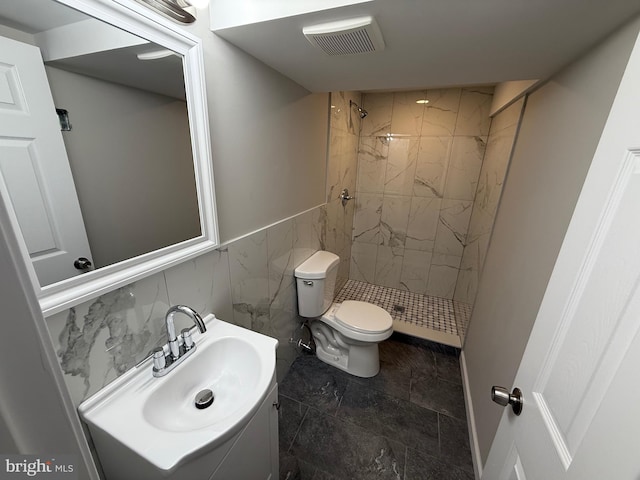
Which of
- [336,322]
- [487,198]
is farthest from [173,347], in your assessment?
[487,198]

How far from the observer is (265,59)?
117 cm

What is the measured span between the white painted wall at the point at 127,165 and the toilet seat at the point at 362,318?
1.27m

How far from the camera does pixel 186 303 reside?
3.30 feet

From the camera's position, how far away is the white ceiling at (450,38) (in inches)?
29.1

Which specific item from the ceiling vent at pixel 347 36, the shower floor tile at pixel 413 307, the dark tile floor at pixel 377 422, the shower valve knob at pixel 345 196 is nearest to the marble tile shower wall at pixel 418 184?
the shower floor tile at pixel 413 307

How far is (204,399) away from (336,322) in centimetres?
113

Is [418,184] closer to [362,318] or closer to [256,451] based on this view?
[362,318]

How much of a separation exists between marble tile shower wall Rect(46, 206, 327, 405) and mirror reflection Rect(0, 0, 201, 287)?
0.12 m

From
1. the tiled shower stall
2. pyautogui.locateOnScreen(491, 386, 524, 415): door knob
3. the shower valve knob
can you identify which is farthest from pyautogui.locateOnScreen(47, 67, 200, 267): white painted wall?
the shower valve knob

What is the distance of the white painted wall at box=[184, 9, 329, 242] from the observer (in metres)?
1.02

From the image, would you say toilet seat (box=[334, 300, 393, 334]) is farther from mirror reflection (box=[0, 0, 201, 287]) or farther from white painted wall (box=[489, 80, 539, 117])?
white painted wall (box=[489, 80, 539, 117])

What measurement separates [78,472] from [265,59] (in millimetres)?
1405

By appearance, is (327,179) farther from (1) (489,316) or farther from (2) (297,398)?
(2) (297,398)

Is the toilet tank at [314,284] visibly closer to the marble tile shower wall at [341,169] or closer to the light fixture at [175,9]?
the marble tile shower wall at [341,169]
